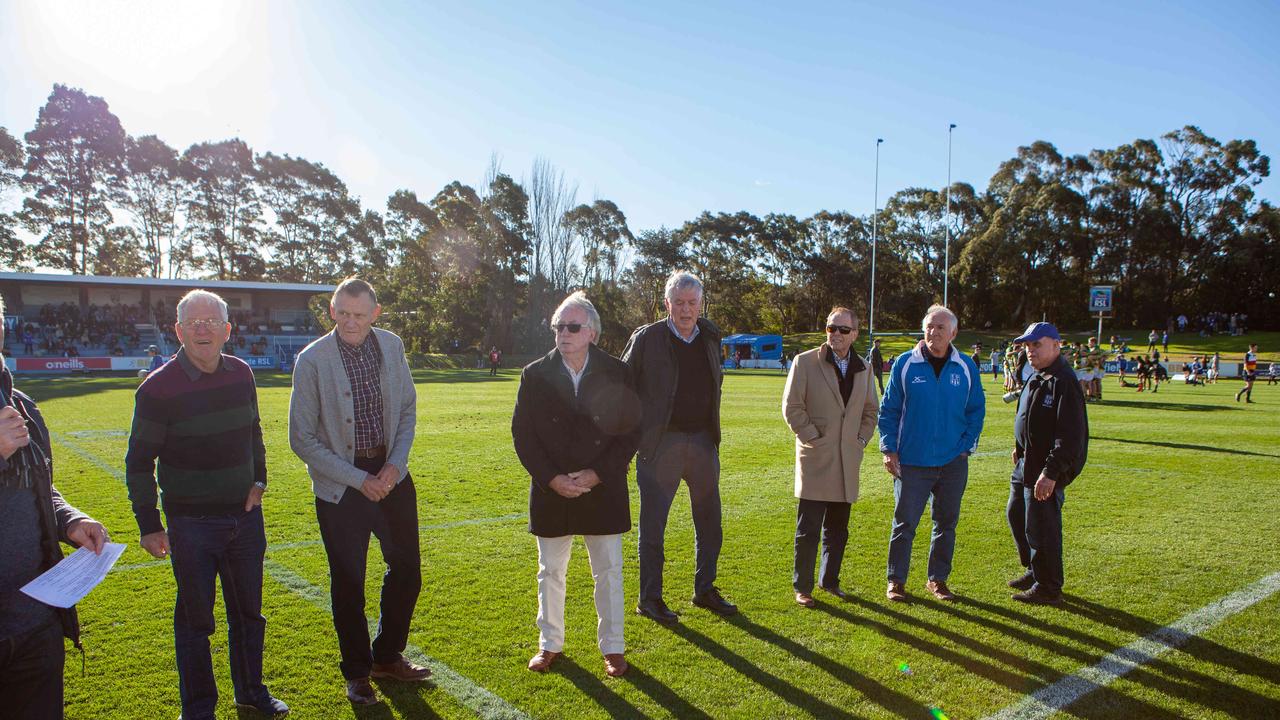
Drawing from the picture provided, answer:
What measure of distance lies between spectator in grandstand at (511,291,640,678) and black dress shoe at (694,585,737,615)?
1.00 meters

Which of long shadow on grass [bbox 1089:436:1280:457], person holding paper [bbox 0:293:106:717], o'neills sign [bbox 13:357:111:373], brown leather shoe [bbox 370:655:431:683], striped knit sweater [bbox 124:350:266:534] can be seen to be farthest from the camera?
o'neills sign [bbox 13:357:111:373]

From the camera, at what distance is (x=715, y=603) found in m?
4.72

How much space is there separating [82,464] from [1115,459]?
46.2 ft

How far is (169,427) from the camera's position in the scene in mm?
3135

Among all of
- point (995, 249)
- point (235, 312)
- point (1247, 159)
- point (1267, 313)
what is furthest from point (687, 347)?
point (1247, 159)

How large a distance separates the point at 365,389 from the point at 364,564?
33.4 inches

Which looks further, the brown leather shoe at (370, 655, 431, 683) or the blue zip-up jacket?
the blue zip-up jacket

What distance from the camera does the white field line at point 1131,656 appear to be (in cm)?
351

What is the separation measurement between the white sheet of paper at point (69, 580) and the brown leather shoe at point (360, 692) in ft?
5.13

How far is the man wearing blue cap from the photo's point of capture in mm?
4723

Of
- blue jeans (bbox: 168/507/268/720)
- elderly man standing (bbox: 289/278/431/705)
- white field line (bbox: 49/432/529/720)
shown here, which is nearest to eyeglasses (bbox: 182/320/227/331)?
elderly man standing (bbox: 289/278/431/705)

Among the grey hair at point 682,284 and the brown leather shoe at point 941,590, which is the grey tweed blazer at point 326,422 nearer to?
the grey hair at point 682,284

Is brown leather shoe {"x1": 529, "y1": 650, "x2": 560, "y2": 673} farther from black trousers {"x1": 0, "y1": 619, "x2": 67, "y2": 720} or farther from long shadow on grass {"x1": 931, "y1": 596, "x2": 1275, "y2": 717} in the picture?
long shadow on grass {"x1": 931, "y1": 596, "x2": 1275, "y2": 717}

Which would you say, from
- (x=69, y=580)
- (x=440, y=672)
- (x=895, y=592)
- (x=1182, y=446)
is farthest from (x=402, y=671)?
(x=1182, y=446)
